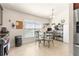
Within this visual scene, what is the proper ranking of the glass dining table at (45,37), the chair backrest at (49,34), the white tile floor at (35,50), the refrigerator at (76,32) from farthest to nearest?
the chair backrest at (49,34)
the glass dining table at (45,37)
the white tile floor at (35,50)
the refrigerator at (76,32)

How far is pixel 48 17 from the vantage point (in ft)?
9.00

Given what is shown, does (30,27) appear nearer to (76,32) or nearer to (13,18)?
(13,18)

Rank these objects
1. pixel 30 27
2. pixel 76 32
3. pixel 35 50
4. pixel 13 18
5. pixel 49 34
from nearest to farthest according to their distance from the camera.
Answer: pixel 76 32
pixel 13 18
pixel 30 27
pixel 35 50
pixel 49 34

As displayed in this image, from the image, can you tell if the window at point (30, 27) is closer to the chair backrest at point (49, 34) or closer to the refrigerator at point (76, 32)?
the chair backrest at point (49, 34)

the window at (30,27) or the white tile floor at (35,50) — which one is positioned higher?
the window at (30,27)

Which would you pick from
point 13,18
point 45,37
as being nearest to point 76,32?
point 45,37

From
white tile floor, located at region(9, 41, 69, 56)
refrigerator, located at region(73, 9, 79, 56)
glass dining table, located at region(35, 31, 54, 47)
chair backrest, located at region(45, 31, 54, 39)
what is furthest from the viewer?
chair backrest, located at region(45, 31, 54, 39)

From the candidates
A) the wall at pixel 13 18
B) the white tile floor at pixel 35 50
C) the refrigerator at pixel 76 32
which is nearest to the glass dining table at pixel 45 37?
the white tile floor at pixel 35 50

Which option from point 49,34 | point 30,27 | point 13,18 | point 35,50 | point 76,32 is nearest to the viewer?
point 76,32

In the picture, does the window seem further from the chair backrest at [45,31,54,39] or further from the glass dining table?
the chair backrest at [45,31,54,39]

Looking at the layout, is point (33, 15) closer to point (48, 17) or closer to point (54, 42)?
point (48, 17)

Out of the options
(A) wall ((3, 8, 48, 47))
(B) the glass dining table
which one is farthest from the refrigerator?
(B) the glass dining table

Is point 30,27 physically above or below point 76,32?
above

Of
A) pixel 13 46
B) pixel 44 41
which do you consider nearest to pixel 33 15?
pixel 13 46
